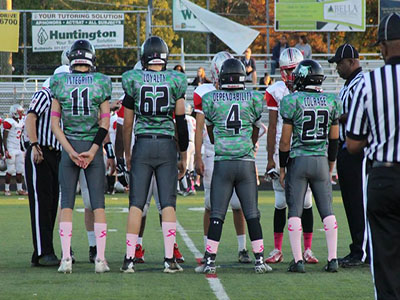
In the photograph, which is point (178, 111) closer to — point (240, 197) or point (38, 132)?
point (240, 197)

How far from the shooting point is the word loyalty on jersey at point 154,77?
26.4ft

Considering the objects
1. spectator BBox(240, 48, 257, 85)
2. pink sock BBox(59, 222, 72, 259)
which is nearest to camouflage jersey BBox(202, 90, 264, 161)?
pink sock BBox(59, 222, 72, 259)

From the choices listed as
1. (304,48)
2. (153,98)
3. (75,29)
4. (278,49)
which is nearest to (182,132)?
(153,98)

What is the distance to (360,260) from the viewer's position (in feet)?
28.6

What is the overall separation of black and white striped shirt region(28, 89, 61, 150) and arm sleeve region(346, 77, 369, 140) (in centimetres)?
418

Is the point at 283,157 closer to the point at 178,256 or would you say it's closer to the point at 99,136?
the point at 178,256

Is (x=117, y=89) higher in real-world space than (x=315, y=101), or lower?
higher

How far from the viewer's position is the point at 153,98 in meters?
8.03

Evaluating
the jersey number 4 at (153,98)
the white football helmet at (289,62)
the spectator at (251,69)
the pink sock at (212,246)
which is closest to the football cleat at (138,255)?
the pink sock at (212,246)

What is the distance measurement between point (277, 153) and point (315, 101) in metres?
1.09

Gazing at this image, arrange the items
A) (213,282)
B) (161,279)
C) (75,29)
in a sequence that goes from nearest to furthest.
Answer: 1. (213,282)
2. (161,279)
3. (75,29)

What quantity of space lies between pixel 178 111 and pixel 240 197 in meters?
0.96

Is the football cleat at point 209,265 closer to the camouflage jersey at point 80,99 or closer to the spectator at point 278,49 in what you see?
the camouflage jersey at point 80,99

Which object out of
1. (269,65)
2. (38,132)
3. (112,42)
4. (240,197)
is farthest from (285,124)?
(269,65)
